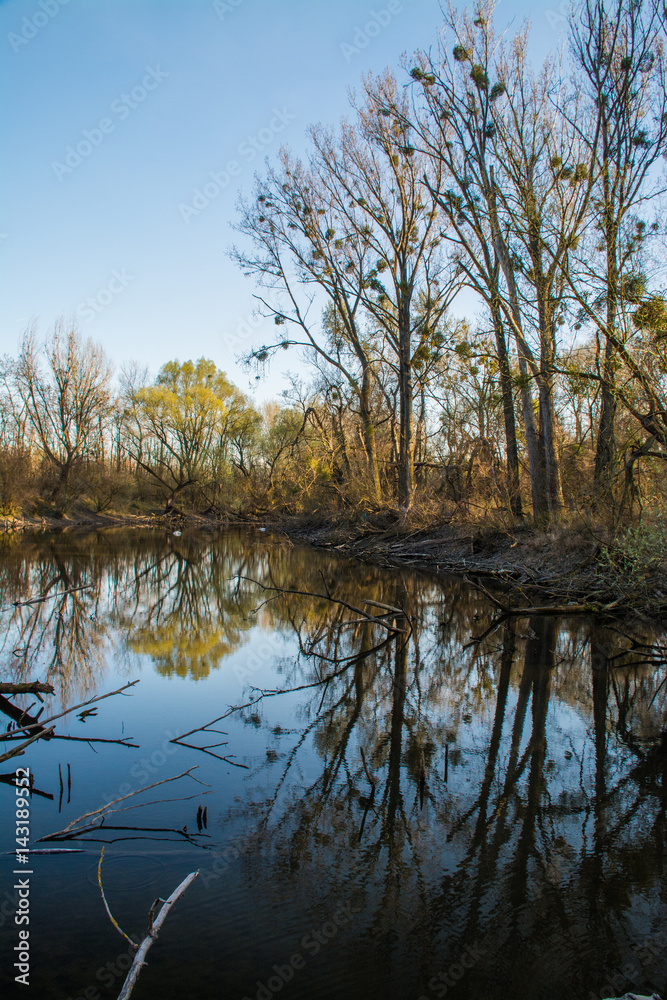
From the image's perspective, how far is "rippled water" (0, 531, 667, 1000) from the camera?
8.75 ft

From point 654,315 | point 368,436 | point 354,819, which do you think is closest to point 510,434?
point 368,436

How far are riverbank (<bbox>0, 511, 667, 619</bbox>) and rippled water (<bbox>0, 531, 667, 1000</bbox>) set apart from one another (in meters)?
1.33

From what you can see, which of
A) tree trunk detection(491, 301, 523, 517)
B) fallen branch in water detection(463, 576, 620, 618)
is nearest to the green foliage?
fallen branch in water detection(463, 576, 620, 618)

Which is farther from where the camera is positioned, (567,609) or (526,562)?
(526,562)

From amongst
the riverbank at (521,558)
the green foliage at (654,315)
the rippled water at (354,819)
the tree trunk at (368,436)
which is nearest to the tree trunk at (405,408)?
the tree trunk at (368,436)

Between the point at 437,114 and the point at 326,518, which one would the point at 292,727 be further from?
the point at 326,518

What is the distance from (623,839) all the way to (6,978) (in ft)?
11.0

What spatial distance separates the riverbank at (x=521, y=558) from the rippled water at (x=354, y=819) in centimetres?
133

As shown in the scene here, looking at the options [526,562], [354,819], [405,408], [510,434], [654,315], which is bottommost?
[354,819]

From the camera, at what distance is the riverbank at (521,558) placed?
369 inches

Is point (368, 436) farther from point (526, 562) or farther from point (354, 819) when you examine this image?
point (354, 819)

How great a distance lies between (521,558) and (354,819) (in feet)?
35.6

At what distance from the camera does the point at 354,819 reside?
378 cm

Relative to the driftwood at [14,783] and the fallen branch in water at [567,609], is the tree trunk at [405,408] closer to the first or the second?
the fallen branch in water at [567,609]
